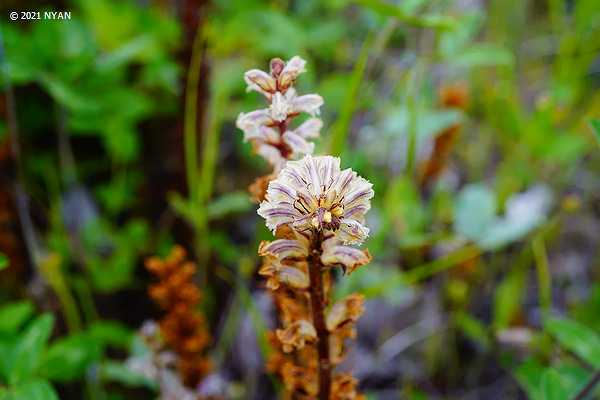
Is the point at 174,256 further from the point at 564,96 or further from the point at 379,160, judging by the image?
the point at 564,96

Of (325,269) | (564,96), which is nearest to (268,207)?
(325,269)

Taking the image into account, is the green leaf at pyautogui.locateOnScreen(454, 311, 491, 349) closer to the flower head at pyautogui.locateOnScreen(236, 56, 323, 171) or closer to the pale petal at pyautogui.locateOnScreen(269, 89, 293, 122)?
the flower head at pyautogui.locateOnScreen(236, 56, 323, 171)

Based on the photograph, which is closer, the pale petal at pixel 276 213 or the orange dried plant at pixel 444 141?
the pale petal at pixel 276 213

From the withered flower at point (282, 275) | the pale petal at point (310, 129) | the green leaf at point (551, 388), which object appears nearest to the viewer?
the withered flower at point (282, 275)

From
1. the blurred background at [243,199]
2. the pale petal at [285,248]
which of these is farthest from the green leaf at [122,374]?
the pale petal at [285,248]

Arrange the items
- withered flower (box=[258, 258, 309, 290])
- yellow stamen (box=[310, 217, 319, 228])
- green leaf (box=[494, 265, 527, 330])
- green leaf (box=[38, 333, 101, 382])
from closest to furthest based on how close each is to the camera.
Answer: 1. yellow stamen (box=[310, 217, 319, 228])
2. withered flower (box=[258, 258, 309, 290])
3. green leaf (box=[38, 333, 101, 382])
4. green leaf (box=[494, 265, 527, 330])

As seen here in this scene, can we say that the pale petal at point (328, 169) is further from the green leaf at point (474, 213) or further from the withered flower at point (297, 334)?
the green leaf at point (474, 213)

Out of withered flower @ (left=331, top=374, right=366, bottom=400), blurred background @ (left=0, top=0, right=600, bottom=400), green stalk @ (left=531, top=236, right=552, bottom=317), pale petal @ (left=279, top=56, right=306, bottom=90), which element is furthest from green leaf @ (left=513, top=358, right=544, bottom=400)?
pale petal @ (left=279, top=56, right=306, bottom=90)
